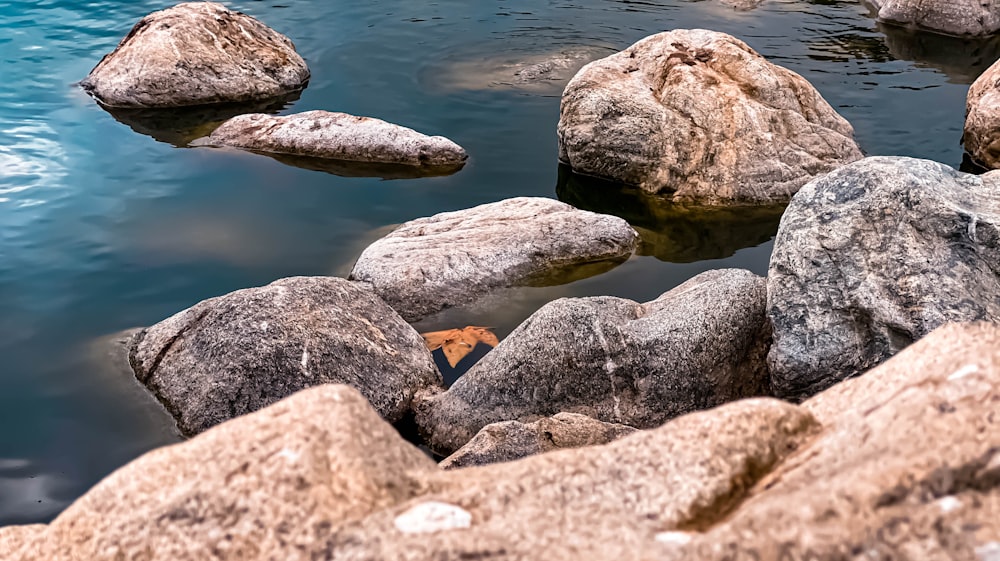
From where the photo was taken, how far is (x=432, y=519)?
8.75 feet

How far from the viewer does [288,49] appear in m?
15.3

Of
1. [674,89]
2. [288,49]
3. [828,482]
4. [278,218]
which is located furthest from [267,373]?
[288,49]

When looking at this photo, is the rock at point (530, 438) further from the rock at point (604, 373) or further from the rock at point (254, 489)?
the rock at point (254, 489)

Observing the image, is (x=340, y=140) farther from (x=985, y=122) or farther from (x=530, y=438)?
(x=985, y=122)

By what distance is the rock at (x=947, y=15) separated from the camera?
16.2 m

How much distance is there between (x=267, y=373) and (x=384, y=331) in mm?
1167

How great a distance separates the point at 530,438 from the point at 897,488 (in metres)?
3.77

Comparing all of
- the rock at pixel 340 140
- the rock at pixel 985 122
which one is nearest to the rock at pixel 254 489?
the rock at pixel 340 140

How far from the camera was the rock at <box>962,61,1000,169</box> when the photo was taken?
11.2 m

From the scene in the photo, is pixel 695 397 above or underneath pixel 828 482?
underneath

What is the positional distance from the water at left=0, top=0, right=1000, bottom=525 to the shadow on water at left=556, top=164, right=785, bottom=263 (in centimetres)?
3

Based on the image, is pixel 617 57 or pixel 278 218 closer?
pixel 278 218

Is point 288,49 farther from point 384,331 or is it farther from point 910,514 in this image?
point 910,514

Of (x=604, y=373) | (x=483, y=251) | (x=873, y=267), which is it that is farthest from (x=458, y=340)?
(x=873, y=267)
